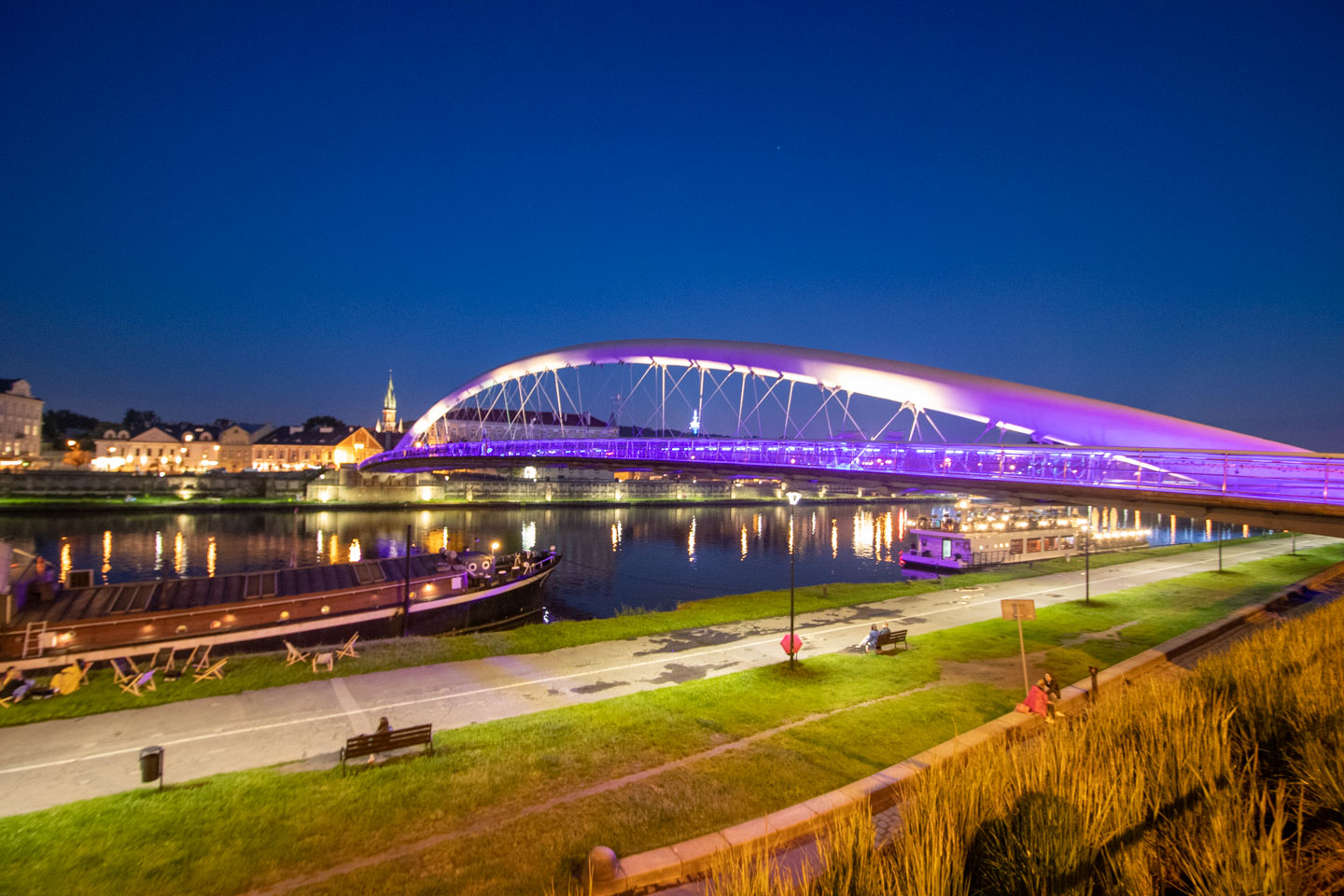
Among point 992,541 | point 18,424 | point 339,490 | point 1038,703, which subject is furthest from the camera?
point 18,424

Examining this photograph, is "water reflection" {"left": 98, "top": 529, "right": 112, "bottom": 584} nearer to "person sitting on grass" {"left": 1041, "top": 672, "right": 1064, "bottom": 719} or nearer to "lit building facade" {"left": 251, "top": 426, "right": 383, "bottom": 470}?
"person sitting on grass" {"left": 1041, "top": 672, "right": 1064, "bottom": 719}

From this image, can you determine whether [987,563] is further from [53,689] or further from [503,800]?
[53,689]

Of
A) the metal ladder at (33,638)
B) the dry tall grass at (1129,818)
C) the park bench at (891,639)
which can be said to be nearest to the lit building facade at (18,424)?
the metal ladder at (33,638)

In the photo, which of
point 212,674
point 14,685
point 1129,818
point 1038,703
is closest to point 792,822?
point 1129,818

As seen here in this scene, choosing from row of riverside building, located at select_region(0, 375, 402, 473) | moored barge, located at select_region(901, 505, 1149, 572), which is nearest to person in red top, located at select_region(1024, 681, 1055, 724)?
moored barge, located at select_region(901, 505, 1149, 572)

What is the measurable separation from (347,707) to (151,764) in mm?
3536

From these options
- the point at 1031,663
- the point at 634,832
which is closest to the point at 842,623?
the point at 1031,663

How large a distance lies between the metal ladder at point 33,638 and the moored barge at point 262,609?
31mm

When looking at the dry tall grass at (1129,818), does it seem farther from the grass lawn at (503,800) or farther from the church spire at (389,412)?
the church spire at (389,412)

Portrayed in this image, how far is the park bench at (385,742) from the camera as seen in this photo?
28.6 feet

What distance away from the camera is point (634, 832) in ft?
22.9

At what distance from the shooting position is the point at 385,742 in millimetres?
8898

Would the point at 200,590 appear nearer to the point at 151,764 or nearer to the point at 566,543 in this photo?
the point at 151,764

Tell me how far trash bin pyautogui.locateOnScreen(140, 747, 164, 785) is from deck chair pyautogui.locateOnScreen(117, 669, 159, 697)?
4.95 metres
